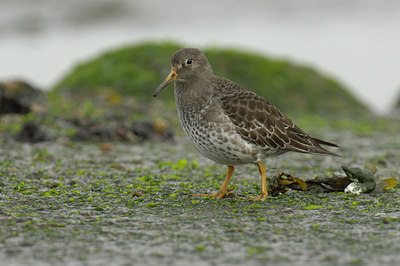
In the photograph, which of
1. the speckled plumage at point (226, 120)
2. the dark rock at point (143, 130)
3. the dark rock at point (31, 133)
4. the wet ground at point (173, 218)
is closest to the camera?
the wet ground at point (173, 218)

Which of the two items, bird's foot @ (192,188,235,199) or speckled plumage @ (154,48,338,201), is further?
bird's foot @ (192,188,235,199)

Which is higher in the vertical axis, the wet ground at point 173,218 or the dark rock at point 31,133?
the dark rock at point 31,133

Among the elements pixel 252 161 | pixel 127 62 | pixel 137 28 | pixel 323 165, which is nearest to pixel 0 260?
pixel 252 161

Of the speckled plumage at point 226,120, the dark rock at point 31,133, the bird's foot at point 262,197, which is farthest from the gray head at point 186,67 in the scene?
the dark rock at point 31,133

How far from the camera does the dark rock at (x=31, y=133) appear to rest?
11.9 metres

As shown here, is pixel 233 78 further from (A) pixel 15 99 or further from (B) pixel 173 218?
(B) pixel 173 218

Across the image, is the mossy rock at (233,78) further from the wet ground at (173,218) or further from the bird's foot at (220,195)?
the bird's foot at (220,195)

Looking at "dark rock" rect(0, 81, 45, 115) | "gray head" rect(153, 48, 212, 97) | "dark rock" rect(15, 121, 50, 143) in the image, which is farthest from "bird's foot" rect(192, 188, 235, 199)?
"dark rock" rect(0, 81, 45, 115)

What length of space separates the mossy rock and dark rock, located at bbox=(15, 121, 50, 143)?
4177 millimetres

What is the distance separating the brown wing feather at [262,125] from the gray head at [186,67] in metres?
0.50

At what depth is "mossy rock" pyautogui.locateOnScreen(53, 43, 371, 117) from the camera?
16.6 metres

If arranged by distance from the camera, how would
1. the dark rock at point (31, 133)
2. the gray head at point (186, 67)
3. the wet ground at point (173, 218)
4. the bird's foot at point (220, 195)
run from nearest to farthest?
the wet ground at point (173, 218) < the bird's foot at point (220, 195) < the gray head at point (186, 67) < the dark rock at point (31, 133)

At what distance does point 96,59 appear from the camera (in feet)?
59.4

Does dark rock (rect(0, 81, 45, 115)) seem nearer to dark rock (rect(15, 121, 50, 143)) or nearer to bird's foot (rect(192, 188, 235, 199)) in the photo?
dark rock (rect(15, 121, 50, 143))
